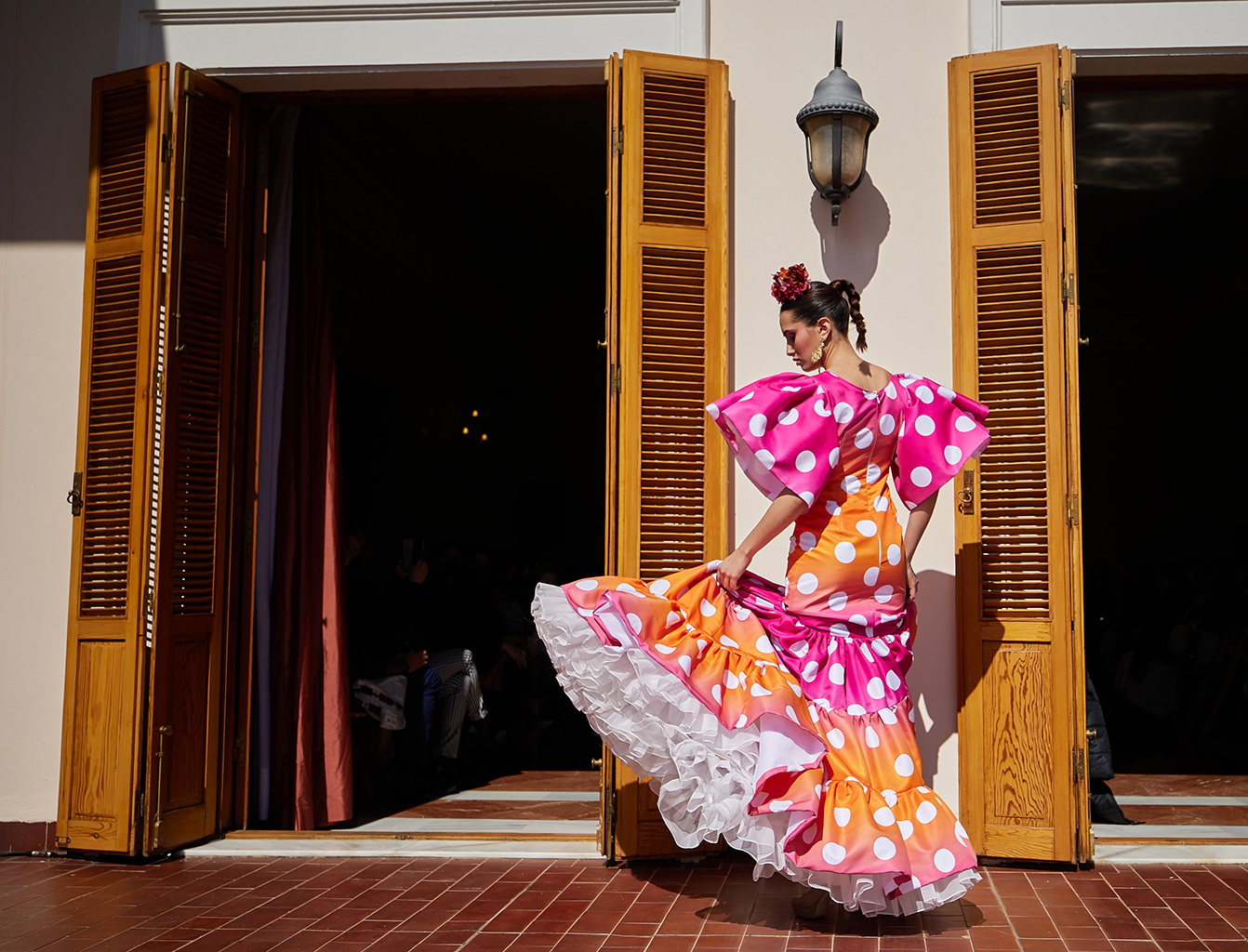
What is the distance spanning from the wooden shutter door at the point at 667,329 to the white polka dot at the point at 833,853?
3.56 ft

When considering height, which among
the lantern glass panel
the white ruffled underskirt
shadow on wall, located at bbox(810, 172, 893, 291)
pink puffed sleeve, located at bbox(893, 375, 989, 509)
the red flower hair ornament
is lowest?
the white ruffled underskirt

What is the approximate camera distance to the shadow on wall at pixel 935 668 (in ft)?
13.8

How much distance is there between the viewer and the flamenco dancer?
10.4 feet

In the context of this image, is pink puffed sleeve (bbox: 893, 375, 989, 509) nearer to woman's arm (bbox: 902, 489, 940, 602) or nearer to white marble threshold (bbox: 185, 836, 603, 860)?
woman's arm (bbox: 902, 489, 940, 602)

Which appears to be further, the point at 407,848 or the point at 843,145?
the point at 407,848

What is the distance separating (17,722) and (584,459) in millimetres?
9661

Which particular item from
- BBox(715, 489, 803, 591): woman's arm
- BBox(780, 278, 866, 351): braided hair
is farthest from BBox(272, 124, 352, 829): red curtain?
BBox(780, 278, 866, 351): braided hair

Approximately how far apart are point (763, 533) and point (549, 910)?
1.43 m

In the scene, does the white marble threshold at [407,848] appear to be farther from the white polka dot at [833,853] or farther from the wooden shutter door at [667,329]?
the white polka dot at [833,853]

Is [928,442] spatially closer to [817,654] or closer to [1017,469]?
[1017,469]

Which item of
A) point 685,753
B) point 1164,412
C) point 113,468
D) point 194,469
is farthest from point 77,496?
point 1164,412

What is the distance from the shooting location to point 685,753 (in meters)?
3.16

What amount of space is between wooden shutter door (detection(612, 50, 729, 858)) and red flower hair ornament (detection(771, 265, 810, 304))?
0.70 meters

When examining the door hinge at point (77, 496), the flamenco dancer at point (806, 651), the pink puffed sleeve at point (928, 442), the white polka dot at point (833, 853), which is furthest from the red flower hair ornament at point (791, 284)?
the door hinge at point (77, 496)
